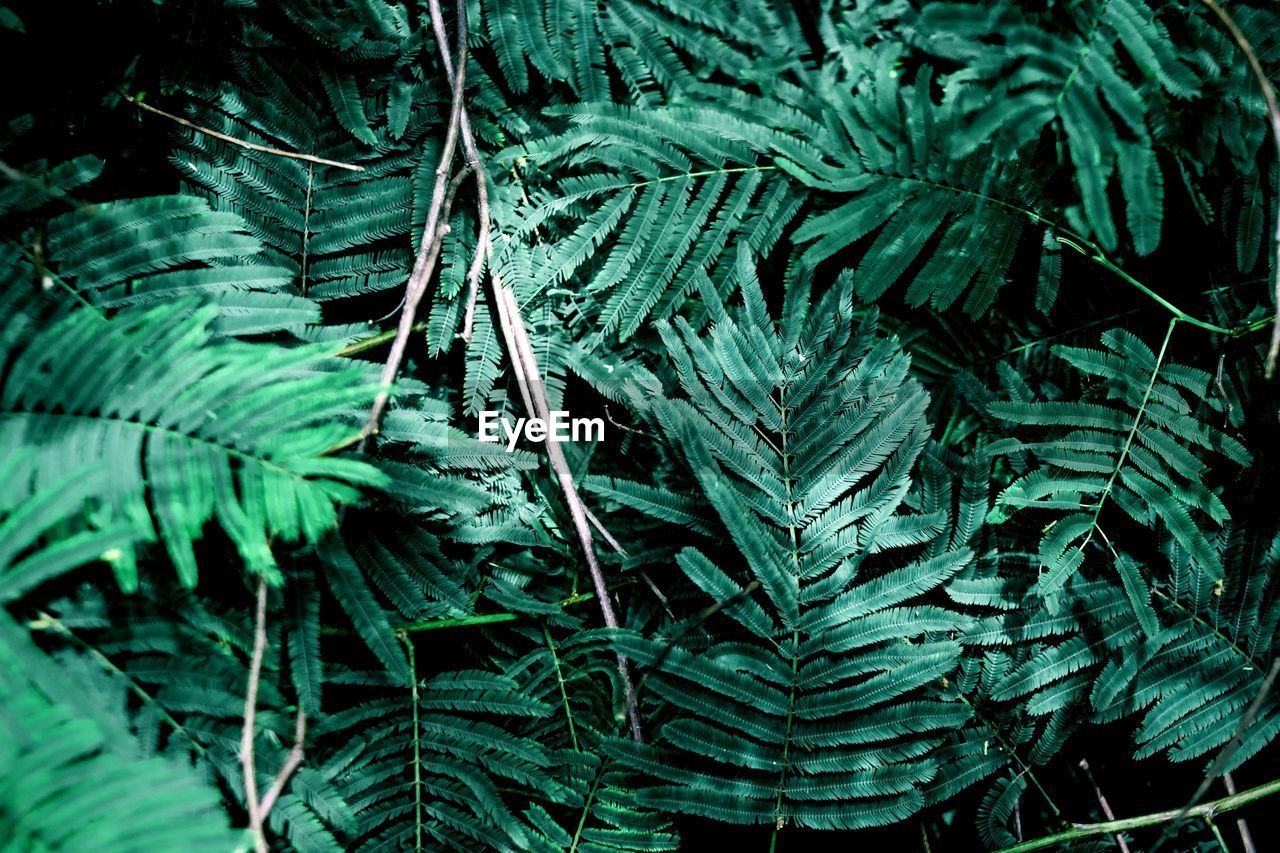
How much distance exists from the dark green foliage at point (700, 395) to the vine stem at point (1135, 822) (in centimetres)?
8

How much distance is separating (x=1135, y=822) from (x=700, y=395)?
49.3 inches

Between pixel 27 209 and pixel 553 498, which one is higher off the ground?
pixel 27 209

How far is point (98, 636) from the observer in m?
1.35

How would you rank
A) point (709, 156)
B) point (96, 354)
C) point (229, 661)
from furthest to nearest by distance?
point (709, 156) < point (229, 661) < point (96, 354)

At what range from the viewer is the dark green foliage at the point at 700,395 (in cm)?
148

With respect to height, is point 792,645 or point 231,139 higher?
point 231,139

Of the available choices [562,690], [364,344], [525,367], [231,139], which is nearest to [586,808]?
[562,690]

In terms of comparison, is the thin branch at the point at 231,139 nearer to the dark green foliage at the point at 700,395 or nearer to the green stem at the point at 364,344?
the dark green foliage at the point at 700,395

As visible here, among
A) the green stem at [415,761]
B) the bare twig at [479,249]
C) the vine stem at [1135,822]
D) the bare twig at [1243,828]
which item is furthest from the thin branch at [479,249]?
the bare twig at [1243,828]

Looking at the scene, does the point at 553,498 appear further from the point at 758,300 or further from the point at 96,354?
the point at 96,354

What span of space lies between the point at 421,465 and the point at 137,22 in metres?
1.12

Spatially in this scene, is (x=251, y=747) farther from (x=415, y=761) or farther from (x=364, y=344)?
(x=364, y=344)

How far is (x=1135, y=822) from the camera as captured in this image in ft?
5.47

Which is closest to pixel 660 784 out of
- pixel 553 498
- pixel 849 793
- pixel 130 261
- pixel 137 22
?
pixel 849 793
